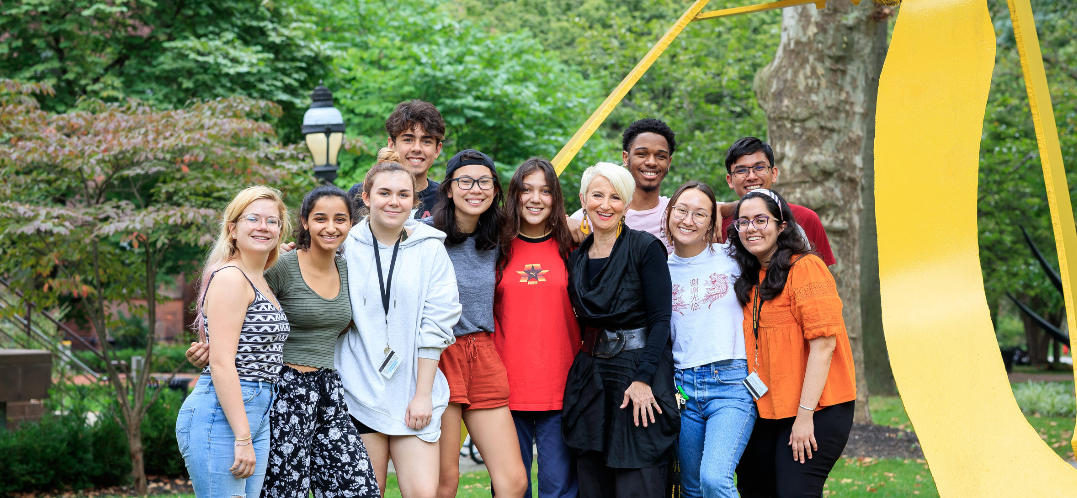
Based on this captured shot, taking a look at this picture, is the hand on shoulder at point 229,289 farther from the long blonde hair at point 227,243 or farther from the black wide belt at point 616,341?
the black wide belt at point 616,341

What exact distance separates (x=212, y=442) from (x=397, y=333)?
2.63 feet

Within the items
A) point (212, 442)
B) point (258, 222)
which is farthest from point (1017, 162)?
point (212, 442)

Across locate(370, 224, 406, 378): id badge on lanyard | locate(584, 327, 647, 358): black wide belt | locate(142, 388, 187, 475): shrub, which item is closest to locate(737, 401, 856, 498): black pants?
locate(584, 327, 647, 358): black wide belt

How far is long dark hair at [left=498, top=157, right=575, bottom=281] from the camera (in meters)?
3.73

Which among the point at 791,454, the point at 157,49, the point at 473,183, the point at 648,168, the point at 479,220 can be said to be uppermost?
the point at 157,49

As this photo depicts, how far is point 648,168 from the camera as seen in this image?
4355 millimetres

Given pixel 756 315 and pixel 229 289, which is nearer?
pixel 229 289

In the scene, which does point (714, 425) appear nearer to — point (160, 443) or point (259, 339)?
point (259, 339)

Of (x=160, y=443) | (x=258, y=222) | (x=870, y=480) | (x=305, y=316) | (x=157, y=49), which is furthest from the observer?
(x=157, y=49)

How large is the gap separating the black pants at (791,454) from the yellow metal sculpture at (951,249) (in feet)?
1.69

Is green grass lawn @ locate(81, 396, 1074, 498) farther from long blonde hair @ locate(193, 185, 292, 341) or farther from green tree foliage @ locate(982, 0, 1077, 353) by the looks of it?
green tree foliage @ locate(982, 0, 1077, 353)

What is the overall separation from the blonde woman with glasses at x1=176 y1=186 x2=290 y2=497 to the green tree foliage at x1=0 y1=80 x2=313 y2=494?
4375 millimetres

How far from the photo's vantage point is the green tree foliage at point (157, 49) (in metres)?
14.0

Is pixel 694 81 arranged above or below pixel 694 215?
above
